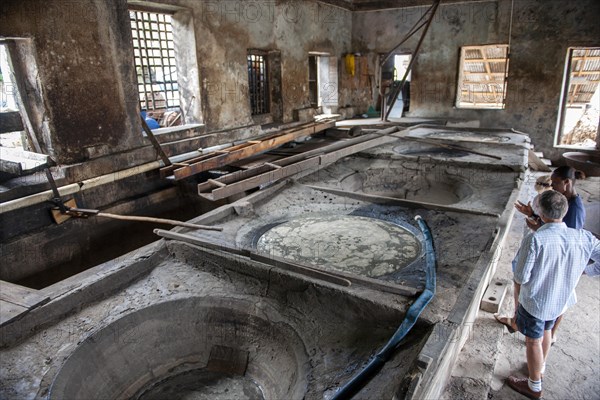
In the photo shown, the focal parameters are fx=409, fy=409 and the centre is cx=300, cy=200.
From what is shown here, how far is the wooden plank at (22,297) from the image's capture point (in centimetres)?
317

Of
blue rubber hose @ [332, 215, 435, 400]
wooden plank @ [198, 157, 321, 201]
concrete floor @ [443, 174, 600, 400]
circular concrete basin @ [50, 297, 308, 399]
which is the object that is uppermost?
wooden plank @ [198, 157, 321, 201]

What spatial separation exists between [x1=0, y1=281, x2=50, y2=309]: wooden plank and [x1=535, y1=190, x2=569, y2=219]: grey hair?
→ 4011 mm

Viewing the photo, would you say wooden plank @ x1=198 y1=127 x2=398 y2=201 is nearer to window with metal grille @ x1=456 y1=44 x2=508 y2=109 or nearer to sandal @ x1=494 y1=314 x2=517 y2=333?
sandal @ x1=494 y1=314 x2=517 y2=333

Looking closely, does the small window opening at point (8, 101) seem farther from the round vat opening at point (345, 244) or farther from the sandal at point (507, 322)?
the sandal at point (507, 322)

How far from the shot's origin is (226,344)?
144 inches

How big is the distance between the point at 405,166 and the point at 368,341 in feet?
15.0

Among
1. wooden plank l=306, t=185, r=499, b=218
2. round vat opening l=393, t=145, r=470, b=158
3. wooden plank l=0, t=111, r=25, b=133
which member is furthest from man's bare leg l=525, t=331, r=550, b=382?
wooden plank l=0, t=111, r=25, b=133

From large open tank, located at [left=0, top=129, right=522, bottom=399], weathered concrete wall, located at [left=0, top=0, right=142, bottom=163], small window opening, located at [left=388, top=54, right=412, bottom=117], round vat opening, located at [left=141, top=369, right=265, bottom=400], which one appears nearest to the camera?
large open tank, located at [left=0, top=129, right=522, bottom=399]

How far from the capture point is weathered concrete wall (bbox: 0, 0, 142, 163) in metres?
5.23

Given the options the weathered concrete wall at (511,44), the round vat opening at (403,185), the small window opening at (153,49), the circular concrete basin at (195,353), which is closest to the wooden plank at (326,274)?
the circular concrete basin at (195,353)

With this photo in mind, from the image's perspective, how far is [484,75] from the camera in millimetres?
14953

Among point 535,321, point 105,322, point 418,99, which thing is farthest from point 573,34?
point 105,322

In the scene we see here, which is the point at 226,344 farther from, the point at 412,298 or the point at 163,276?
the point at 412,298

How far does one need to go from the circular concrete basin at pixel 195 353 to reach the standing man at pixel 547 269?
194 cm
